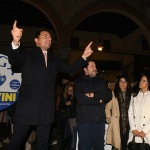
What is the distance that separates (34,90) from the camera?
253 cm

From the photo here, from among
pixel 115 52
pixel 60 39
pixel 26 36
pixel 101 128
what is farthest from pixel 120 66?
pixel 101 128

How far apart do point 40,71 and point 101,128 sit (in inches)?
77.2

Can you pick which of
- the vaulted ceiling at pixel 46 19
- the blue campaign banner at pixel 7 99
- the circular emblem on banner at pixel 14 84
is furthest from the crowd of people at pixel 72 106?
the vaulted ceiling at pixel 46 19

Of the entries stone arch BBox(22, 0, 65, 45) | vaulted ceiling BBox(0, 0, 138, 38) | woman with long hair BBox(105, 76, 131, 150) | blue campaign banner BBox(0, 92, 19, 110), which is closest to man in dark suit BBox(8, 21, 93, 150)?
woman with long hair BBox(105, 76, 131, 150)

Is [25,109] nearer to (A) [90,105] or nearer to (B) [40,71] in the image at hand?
(B) [40,71]

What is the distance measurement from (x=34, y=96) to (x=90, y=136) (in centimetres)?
188

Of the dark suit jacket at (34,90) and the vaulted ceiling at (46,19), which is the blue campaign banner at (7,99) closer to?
the dark suit jacket at (34,90)

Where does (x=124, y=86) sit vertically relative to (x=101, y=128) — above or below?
above

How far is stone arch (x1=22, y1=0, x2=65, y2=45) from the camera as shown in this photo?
27.9 feet

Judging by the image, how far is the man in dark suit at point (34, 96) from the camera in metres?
2.48

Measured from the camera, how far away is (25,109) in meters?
2.50

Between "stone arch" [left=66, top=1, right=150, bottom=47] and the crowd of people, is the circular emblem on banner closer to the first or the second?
the crowd of people

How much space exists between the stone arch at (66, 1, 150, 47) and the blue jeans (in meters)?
5.15

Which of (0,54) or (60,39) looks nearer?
(0,54)
